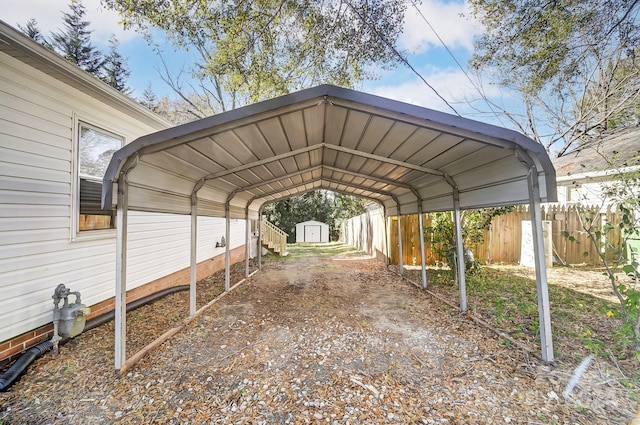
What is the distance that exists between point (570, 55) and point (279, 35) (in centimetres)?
747

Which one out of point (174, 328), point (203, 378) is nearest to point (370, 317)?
point (203, 378)

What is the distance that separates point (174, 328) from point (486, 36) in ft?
32.2

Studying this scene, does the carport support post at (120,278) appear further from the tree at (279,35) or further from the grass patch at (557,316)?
the tree at (279,35)

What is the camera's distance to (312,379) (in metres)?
2.92

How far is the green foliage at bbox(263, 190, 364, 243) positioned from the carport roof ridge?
50.0 feet

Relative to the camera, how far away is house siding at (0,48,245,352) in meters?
3.06

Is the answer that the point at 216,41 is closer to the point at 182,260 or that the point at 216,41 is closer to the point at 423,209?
the point at 182,260

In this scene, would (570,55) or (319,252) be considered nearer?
(570,55)

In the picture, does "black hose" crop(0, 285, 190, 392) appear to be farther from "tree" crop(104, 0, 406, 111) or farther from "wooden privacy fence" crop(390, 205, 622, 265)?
"wooden privacy fence" crop(390, 205, 622, 265)

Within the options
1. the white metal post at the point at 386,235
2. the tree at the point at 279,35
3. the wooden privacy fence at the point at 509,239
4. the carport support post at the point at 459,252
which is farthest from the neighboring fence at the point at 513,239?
the tree at the point at 279,35

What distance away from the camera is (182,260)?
6.73 metres

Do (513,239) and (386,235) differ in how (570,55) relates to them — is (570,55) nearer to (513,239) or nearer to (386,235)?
(513,239)

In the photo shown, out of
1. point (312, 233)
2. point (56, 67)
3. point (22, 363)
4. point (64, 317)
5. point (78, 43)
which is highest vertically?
point (78, 43)

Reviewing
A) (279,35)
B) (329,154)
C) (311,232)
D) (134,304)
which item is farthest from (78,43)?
(329,154)
